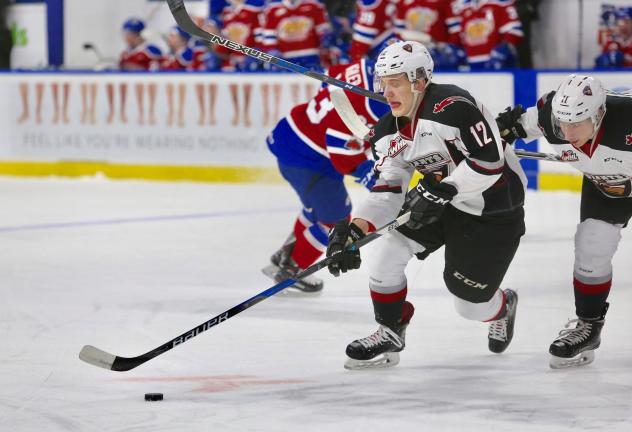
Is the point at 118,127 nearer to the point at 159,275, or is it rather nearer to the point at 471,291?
the point at 159,275

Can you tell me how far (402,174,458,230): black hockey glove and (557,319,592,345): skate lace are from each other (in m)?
0.56

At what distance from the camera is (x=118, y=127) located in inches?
359

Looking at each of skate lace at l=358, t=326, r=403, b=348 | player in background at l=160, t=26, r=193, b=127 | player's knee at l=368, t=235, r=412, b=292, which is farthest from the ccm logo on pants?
player in background at l=160, t=26, r=193, b=127

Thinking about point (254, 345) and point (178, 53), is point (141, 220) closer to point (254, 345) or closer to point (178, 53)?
point (254, 345)

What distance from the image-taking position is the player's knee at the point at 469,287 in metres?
3.49

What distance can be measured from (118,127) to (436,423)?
21.6ft

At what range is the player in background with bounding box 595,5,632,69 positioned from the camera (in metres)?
7.66

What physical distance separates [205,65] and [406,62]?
6.29 m

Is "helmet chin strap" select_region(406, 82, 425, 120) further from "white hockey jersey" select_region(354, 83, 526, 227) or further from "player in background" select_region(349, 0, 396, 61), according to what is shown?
"player in background" select_region(349, 0, 396, 61)

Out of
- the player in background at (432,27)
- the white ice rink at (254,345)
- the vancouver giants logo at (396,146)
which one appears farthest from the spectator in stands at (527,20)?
the vancouver giants logo at (396,146)

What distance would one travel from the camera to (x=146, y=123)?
29.6 feet

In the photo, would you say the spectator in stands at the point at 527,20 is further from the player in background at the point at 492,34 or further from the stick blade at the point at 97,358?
the stick blade at the point at 97,358

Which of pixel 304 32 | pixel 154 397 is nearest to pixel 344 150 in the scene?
pixel 154 397

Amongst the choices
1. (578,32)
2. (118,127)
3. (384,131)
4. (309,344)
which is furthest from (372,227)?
(118,127)
